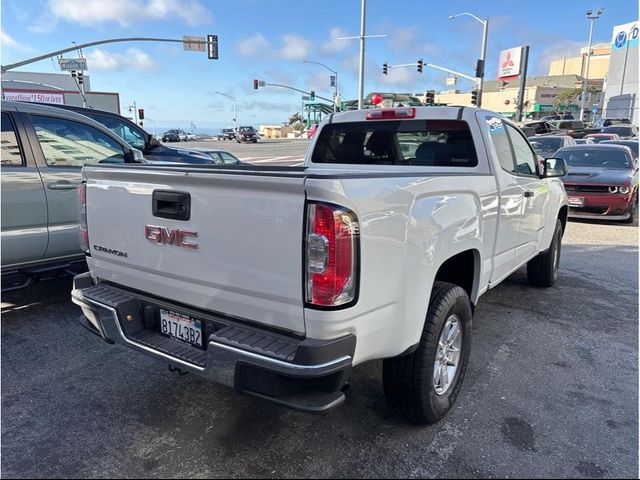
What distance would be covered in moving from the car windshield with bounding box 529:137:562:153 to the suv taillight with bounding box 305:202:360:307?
14072 mm

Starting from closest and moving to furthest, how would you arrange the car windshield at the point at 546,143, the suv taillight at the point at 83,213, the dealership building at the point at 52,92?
the suv taillight at the point at 83,213 → the car windshield at the point at 546,143 → the dealership building at the point at 52,92

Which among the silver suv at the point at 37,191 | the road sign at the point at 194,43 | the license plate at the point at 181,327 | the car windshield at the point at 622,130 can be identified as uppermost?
the road sign at the point at 194,43

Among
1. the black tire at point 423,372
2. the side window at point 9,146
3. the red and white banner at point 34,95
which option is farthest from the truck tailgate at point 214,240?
the red and white banner at point 34,95

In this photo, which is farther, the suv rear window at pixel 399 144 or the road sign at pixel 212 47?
the road sign at pixel 212 47

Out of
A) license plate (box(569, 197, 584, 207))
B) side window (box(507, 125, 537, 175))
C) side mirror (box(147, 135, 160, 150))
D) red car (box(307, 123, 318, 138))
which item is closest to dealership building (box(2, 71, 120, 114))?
side mirror (box(147, 135, 160, 150))

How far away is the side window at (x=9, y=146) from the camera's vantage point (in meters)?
4.32

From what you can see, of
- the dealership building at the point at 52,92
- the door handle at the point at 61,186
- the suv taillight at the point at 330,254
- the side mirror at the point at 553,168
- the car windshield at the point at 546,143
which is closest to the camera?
the suv taillight at the point at 330,254

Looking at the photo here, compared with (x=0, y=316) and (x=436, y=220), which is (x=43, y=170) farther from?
(x=436, y=220)

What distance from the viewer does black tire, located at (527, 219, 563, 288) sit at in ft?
18.0

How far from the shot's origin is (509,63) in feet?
161

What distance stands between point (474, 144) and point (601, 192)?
24.6ft

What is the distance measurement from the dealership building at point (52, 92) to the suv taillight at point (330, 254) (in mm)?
16719

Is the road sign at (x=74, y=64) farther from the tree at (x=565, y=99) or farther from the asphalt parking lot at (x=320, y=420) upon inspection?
the tree at (x=565, y=99)

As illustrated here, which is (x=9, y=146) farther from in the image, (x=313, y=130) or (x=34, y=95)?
(x=34, y=95)
